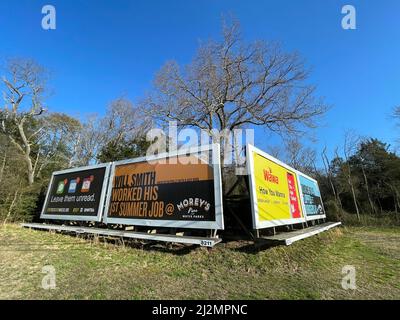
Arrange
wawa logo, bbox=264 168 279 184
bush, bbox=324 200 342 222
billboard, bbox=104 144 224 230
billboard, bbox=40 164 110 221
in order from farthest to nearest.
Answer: bush, bbox=324 200 342 222, billboard, bbox=40 164 110 221, wawa logo, bbox=264 168 279 184, billboard, bbox=104 144 224 230

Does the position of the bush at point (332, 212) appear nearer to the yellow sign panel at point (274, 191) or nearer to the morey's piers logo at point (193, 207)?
the yellow sign panel at point (274, 191)

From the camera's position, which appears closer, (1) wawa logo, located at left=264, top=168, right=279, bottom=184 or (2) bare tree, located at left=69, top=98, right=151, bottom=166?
(1) wawa logo, located at left=264, top=168, right=279, bottom=184

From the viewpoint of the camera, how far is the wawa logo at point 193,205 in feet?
19.9

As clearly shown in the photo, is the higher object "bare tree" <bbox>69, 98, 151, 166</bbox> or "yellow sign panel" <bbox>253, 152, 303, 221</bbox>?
"bare tree" <bbox>69, 98, 151, 166</bbox>

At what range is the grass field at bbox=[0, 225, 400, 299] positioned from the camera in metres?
4.04

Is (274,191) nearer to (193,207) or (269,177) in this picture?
(269,177)

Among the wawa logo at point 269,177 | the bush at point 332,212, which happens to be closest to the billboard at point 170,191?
the wawa logo at point 269,177

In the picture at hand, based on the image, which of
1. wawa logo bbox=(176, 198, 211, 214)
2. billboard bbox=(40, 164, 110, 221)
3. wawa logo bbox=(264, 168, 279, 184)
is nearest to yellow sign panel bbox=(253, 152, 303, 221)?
wawa logo bbox=(264, 168, 279, 184)

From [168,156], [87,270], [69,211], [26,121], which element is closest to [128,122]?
[26,121]

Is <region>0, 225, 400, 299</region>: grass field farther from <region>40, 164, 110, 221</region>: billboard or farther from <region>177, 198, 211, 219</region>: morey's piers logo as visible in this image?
<region>40, 164, 110, 221</region>: billboard

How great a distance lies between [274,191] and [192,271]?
3.17m

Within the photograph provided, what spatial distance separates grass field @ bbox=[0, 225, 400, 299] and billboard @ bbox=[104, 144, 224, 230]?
78cm

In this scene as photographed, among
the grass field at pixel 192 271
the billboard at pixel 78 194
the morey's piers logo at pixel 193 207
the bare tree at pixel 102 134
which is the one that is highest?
the bare tree at pixel 102 134

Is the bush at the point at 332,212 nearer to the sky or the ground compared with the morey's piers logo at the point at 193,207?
nearer to the sky
